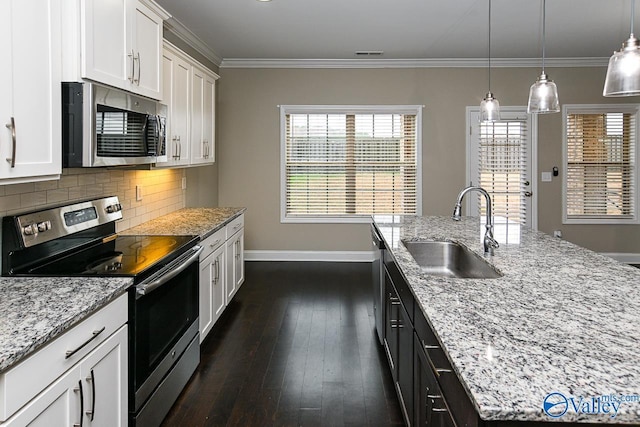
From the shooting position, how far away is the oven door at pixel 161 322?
2189mm

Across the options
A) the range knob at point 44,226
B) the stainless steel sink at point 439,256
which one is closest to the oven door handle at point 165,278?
the range knob at point 44,226

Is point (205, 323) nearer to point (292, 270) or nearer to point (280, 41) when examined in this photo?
point (292, 270)

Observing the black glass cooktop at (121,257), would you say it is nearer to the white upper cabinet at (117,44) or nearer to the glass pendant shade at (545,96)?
the white upper cabinet at (117,44)

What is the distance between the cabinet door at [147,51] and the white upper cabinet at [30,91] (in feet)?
2.60

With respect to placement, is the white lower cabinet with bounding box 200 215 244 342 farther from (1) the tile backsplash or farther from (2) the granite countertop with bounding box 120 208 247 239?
(1) the tile backsplash

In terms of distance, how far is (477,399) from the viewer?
1053mm

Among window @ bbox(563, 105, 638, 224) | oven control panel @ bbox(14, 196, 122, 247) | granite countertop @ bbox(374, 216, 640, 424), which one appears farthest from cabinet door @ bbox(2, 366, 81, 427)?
window @ bbox(563, 105, 638, 224)

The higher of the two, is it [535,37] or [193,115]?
[535,37]

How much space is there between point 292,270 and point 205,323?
2.70 m

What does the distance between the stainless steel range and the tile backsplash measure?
98mm

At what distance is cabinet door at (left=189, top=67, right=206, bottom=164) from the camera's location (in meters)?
4.41

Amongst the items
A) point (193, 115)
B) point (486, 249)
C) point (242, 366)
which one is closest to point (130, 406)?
point (242, 366)

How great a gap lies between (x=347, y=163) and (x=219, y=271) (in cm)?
326

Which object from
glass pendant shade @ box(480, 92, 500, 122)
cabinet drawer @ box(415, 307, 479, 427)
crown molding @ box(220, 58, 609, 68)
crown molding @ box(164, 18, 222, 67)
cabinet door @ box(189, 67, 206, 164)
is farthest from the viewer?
crown molding @ box(220, 58, 609, 68)
